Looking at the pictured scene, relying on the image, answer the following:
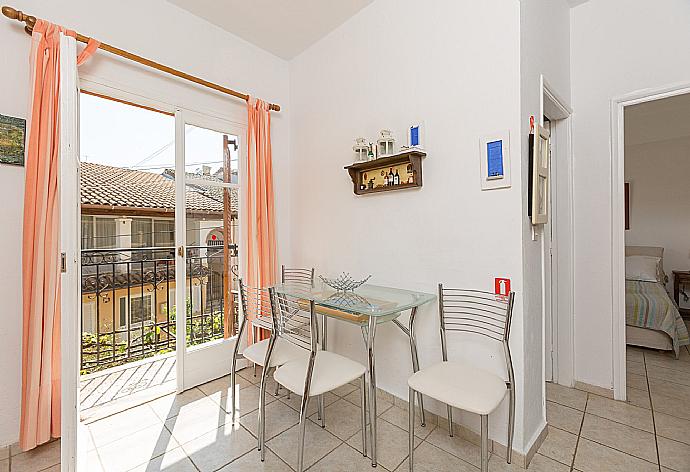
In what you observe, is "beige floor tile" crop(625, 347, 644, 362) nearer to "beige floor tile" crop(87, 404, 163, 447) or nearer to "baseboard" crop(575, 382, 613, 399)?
"baseboard" crop(575, 382, 613, 399)

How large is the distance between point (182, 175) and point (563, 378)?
3.44 metres

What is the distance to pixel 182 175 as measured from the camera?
8.41 feet

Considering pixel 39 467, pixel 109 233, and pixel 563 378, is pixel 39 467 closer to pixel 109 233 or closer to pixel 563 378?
pixel 109 233

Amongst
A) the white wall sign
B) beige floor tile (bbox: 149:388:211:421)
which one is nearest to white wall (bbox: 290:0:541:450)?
the white wall sign

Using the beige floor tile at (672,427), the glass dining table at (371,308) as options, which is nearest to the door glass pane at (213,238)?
the glass dining table at (371,308)

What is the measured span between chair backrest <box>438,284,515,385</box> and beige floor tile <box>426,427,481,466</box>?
460 mm

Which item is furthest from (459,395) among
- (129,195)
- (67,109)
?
(129,195)

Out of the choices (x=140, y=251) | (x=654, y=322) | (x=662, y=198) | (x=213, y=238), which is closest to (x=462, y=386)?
(x=213, y=238)

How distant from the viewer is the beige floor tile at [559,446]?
172cm

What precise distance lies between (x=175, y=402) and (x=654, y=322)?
169 inches

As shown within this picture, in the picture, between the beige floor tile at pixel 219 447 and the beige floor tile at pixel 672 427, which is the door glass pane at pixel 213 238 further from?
the beige floor tile at pixel 672 427

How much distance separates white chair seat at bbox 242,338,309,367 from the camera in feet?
6.55

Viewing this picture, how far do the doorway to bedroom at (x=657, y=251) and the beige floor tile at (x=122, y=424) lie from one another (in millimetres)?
3353

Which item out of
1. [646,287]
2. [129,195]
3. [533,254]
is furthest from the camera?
[129,195]
